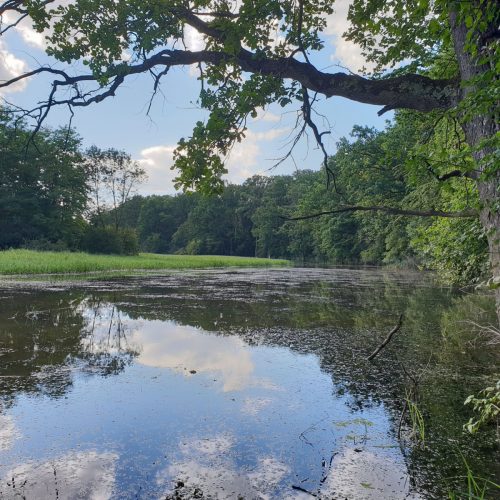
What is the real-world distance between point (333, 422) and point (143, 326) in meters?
5.54

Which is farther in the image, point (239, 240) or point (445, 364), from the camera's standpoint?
point (239, 240)

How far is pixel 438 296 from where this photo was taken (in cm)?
1470

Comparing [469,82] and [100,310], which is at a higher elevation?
[469,82]

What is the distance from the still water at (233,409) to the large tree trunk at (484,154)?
1449 millimetres

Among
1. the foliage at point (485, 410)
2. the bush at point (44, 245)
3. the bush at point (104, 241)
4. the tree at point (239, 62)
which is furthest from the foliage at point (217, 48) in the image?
the bush at point (104, 241)

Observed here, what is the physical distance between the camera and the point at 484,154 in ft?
9.70

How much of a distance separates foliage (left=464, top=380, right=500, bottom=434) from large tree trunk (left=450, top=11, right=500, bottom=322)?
2.67ft

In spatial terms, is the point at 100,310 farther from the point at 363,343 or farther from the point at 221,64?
the point at 221,64

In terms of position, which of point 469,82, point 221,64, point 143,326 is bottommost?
point 143,326

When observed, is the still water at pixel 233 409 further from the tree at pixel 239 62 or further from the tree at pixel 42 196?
the tree at pixel 42 196

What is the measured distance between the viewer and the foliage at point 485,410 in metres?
3.28

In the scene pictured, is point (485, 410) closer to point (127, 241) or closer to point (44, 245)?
point (44, 245)

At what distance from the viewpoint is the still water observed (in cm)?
289

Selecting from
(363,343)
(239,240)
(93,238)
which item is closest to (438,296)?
(363,343)
